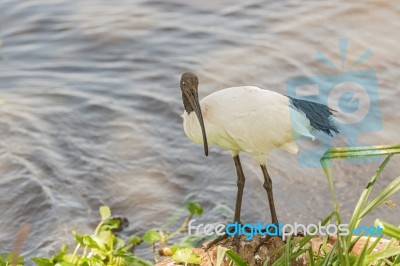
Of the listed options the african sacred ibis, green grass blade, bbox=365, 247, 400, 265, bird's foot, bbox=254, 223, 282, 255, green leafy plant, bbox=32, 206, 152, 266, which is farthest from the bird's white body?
green leafy plant, bbox=32, 206, 152, 266

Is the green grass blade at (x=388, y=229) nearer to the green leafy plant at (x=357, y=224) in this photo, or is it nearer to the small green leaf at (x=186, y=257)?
the green leafy plant at (x=357, y=224)

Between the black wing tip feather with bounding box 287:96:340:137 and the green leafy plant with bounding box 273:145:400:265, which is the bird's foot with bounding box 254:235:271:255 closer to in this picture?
the green leafy plant with bounding box 273:145:400:265

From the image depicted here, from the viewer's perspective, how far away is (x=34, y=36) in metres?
8.59

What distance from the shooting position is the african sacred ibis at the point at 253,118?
3.52 meters

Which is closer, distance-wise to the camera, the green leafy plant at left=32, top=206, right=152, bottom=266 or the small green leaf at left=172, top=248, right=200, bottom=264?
the small green leaf at left=172, top=248, right=200, bottom=264

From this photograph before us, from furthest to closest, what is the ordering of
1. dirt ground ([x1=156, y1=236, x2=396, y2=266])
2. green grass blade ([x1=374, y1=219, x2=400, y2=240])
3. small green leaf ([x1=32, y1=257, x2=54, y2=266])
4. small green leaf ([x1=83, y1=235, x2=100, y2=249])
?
small green leaf ([x1=83, y1=235, x2=100, y2=249])
small green leaf ([x1=32, y1=257, x2=54, y2=266])
dirt ground ([x1=156, y1=236, x2=396, y2=266])
green grass blade ([x1=374, y1=219, x2=400, y2=240])

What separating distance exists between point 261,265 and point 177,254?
0.41 meters

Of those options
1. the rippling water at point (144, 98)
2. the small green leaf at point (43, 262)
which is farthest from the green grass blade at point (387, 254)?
the rippling water at point (144, 98)

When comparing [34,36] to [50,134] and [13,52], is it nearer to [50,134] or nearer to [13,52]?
[13,52]

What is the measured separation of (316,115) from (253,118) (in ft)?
0.91

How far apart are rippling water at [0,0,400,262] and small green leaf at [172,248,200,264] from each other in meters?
2.02

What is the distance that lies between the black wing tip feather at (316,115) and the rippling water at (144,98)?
228cm

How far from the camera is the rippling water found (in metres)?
5.98

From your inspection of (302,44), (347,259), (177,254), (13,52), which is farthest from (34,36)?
(347,259)
